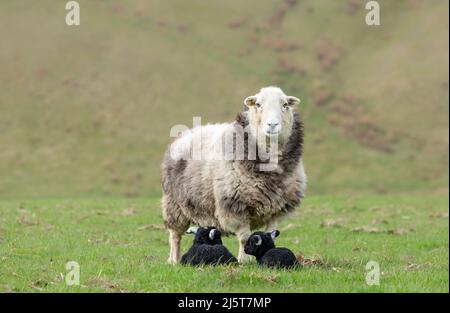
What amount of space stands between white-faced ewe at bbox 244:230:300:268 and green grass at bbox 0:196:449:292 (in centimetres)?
24

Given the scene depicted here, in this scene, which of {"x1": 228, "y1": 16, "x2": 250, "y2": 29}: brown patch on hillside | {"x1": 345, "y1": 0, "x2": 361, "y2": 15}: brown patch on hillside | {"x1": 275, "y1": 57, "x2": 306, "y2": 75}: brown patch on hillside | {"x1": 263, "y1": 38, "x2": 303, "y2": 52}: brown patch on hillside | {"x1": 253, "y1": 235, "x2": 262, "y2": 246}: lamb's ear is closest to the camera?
{"x1": 253, "y1": 235, "x2": 262, "y2": 246}: lamb's ear

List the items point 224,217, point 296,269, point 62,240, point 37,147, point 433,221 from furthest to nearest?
point 37,147, point 433,221, point 62,240, point 224,217, point 296,269

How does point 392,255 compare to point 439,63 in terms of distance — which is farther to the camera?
point 439,63

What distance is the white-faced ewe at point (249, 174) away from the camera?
10383mm

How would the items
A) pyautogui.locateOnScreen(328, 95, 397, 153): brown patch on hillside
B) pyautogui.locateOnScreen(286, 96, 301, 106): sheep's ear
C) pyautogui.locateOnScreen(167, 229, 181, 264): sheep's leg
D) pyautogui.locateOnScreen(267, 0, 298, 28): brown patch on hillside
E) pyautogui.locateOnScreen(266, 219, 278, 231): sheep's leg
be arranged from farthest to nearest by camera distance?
pyautogui.locateOnScreen(267, 0, 298, 28): brown patch on hillside
pyautogui.locateOnScreen(328, 95, 397, 153): brown patch on hillside
pyautogui.locateOnScreen(167, 229, 181, 264): sheep's leg
pyautogui.locateOnScreen(286, 96, 301, 106): sheep's ear
pyautogui.locateOnScreen(266, 219, 278, 231): sheep's leg

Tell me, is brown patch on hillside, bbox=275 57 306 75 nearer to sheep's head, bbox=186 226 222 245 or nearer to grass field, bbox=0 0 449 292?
grass field, bbox=0 0 449 292

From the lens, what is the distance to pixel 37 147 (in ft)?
151

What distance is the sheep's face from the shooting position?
33.7ft

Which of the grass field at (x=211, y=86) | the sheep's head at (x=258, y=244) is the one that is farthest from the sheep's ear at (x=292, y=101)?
the grass field at (x=211, y=86)

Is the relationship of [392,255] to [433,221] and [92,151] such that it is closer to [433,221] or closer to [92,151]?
[433,221]

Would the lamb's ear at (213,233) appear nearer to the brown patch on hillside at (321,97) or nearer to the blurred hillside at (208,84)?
the blurred hillside at (208,84)

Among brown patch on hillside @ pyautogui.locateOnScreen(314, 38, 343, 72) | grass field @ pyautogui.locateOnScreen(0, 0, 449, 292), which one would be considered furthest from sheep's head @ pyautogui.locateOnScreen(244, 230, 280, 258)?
brown patch on hillside @ pyautogui.locateOnScreen(314, 38, 343, 72)

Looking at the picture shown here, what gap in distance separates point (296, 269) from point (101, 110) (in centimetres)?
4192
